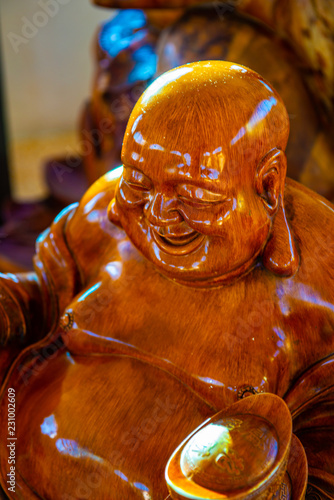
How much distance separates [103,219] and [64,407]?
28 centimetres

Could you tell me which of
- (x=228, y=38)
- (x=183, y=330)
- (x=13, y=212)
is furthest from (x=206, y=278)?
(x=13, y=212)

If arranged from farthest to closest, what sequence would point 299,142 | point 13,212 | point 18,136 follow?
1. point 18,136
2. point 13,212
3. point 299,142

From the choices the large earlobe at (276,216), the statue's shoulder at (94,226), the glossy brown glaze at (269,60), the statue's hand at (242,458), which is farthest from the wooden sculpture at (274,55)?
the statue's hand at (242,458)

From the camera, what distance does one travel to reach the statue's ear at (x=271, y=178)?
72cm

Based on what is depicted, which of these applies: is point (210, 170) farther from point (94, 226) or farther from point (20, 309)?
point (20, 309)

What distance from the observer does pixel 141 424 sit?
80 centimetres

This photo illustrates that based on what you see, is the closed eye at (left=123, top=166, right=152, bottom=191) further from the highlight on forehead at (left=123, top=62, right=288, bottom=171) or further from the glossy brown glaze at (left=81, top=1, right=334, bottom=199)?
the glossy brown glaze at (left=81, top=1, right=334, bottom=199)

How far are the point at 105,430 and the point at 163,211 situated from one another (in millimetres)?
296

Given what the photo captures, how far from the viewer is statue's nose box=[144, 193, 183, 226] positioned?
72 cm

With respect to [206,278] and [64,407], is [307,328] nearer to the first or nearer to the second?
[206,278]

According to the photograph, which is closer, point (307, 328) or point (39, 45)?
point (307, 328)

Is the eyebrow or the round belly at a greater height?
the eyebrow

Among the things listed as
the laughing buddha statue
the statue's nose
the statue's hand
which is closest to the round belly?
the laughing buddha statue

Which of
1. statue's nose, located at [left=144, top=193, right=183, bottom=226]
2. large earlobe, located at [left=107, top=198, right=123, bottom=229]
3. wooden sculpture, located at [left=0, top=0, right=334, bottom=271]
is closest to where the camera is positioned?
statue's nose, located at [left=144, top=193, right=183, bottom=226]
